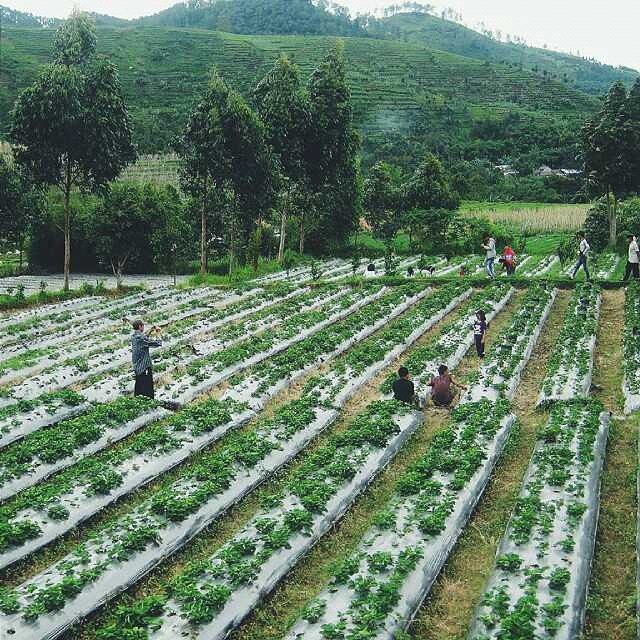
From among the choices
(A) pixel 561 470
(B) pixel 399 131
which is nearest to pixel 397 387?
(A) pixel 561 470

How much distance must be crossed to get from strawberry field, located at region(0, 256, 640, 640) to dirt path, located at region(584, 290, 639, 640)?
33 millimetres

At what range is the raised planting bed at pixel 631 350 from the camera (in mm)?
13930

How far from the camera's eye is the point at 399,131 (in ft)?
321

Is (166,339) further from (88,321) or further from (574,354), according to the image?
(574,354)

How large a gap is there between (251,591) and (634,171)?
1246 inches

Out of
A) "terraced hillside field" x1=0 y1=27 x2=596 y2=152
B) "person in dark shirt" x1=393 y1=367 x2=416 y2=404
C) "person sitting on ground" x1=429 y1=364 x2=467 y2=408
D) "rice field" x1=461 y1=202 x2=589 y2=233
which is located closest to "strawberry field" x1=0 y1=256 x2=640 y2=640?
"person sitting on ground" x1=429 y1=364 x2=467 y2=408

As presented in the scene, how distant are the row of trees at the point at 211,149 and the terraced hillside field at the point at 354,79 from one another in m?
35.6

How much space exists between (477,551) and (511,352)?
9.25 meters

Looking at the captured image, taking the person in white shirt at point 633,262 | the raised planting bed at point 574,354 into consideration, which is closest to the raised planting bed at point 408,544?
the raised planting bed at point 574,354

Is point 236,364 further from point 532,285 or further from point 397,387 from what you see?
point 532,285

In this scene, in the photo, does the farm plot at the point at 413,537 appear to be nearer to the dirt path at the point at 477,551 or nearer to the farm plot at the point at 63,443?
the dirt path at the point at 477,551

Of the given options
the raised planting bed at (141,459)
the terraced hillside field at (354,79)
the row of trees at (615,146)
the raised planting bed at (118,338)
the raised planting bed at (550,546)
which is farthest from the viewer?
the terraced hillside field at (354,79)

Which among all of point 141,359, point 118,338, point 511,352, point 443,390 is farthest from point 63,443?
point 511,352

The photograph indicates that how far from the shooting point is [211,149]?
100ft
